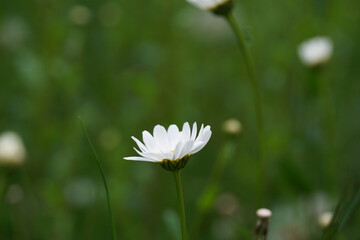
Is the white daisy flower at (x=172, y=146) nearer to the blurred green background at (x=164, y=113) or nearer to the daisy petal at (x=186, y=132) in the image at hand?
the daisy petal at (x=186, y=132)

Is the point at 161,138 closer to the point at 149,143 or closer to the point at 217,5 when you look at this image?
the point at 149,143

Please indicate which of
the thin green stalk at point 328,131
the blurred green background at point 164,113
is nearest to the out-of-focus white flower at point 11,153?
the blurred green background at point 164,113

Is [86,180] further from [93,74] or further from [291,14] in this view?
[291,14]

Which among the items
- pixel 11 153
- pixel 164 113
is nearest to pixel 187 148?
pixel 11 153

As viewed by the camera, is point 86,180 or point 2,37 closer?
point 86,180

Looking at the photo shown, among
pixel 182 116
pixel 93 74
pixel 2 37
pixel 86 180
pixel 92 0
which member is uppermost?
pixel 92 0

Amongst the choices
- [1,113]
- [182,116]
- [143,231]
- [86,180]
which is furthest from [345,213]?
[1,113]
